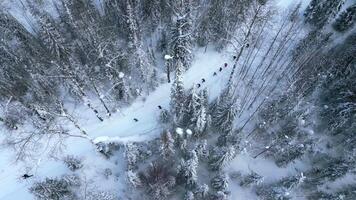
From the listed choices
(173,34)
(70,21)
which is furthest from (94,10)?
(173,34)

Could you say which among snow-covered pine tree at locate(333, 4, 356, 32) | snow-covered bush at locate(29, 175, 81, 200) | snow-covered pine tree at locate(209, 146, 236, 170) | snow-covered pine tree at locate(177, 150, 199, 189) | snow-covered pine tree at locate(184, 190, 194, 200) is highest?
snow-covered pine tree at locate(333, 4, 356, 32)

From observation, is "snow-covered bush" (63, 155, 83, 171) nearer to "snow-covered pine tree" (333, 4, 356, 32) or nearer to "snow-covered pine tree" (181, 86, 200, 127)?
"snow-covered pine tree" (181, 86, 200, 127)

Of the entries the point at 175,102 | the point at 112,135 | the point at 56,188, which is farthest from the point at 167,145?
the point at 56,188

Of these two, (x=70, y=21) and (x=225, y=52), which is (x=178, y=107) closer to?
(x=225, y=52)

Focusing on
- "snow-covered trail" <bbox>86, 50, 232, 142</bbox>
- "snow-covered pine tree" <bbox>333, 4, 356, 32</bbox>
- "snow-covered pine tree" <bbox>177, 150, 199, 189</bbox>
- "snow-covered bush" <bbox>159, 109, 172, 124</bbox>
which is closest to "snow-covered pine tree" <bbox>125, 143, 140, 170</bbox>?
"snow-covered trail" <bbox>86, 50, 232, 142</bbox>

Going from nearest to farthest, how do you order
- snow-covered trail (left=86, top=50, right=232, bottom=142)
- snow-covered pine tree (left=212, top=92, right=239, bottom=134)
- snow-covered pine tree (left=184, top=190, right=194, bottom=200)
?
snow-covered pine tree (left=184, top=190, right=194, bottom=200)
snow-covered pine tree (left=212, top=92, right=239, bottom=134)
snow-covered trail (left=86, top=50, right=232, bottom=142)

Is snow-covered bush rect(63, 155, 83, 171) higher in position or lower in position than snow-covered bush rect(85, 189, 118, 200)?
higher

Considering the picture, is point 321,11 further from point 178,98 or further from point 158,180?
point 158,180

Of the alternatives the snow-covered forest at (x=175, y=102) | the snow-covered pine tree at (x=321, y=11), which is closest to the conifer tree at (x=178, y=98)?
the snow-covered forest at (x=175, y=102)
